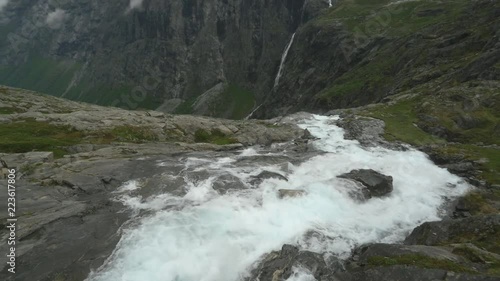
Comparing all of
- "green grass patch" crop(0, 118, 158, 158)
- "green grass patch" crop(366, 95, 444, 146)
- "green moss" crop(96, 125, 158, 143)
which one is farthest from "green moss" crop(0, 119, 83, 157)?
"green grass patch" crop(366, 95, 444, 146)

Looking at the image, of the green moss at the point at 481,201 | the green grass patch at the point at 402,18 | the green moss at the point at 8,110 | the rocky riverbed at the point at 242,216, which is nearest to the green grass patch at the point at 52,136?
the rocky riverbed at the point at 242,216

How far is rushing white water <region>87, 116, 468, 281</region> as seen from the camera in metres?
23.3

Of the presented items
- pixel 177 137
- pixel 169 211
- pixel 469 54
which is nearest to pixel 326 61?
pixel 469 54

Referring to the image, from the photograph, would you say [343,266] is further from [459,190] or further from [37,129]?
[37,129]

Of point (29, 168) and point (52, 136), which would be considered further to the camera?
point (52, 136)

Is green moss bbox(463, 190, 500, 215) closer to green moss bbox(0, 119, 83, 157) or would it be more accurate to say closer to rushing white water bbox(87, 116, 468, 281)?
rushing white water bbox(87, 116, 468, 281)

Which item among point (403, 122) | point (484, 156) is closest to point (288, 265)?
point (484, 156)

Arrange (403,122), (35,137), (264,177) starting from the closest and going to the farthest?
(264,177), (35,137), (403,122)

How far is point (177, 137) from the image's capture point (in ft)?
196

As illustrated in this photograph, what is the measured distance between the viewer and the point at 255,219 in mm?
28641

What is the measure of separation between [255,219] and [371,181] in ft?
44.6

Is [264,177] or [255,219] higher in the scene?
[264,177]

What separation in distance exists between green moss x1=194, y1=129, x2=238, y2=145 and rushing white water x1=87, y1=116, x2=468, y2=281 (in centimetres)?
1507

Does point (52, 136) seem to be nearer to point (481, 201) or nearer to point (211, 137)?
point (211, 137)
